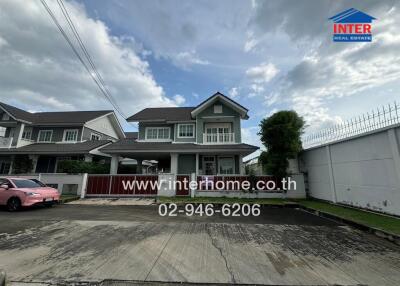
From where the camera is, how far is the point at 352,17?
8164mm

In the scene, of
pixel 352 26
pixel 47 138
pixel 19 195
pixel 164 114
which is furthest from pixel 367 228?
pixel 47 138

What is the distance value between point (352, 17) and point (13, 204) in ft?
58.0

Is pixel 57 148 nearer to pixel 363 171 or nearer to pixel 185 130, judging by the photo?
pixel 185 130

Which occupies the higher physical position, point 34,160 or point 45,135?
point 45,135

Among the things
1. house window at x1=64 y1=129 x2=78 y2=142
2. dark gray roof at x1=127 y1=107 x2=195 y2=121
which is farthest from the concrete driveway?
house window at x1=64 y1=129 x2=78 y2=142

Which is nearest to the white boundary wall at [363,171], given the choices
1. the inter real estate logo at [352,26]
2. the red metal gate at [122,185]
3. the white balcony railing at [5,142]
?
the inter real estate logo at [352,26]

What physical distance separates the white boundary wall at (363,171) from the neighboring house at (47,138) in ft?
59.5

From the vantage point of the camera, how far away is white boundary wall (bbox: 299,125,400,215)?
6.55 m

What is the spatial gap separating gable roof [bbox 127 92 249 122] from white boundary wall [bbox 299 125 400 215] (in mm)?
7477

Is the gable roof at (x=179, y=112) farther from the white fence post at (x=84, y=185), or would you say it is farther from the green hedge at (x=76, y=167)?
the white fence post at (x=84, y=185)

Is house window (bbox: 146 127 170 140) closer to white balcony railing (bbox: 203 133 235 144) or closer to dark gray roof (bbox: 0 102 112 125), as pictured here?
white balcony railing (bbox: 203 133 235 144)

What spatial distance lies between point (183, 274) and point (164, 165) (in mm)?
19471

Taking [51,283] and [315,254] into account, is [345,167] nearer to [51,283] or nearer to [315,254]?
[315,254]

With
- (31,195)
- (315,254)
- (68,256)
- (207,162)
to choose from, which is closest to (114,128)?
(207,162)
